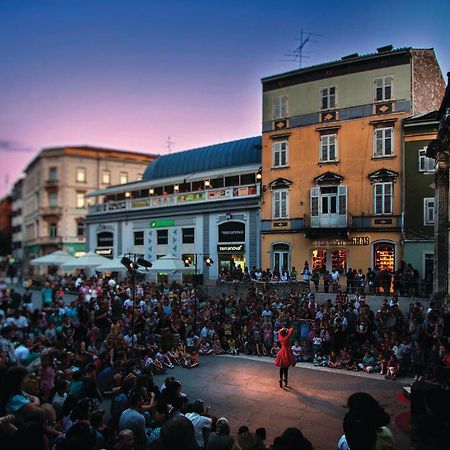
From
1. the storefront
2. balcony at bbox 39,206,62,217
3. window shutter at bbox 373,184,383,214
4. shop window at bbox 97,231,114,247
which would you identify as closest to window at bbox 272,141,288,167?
the storefront

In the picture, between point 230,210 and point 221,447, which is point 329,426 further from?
point 230,210

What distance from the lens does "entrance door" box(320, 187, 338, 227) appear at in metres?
28.5

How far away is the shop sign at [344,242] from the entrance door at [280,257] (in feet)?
6.81

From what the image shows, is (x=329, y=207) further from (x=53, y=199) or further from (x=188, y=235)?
(x=53, y=199)

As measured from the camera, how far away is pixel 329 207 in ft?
94.5

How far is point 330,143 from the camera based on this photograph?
2897 cm

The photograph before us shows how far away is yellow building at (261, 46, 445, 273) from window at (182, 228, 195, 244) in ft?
20.9

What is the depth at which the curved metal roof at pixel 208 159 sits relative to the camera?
37.2 meters

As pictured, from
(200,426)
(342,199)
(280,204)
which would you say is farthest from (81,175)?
(200,426)

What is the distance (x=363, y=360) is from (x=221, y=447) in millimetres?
10337

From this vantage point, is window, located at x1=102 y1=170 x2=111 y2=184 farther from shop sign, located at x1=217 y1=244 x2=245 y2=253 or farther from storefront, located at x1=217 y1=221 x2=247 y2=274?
shop sign, located at x1=217 y1=244 x2=245 y2=253

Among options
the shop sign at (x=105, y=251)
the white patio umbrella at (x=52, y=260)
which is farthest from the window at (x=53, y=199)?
the white patio umbrella at (x=52, y=260)

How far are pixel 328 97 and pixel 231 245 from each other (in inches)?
456

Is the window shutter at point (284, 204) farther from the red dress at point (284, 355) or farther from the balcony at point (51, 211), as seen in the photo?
the balcony at point (51, 211)
